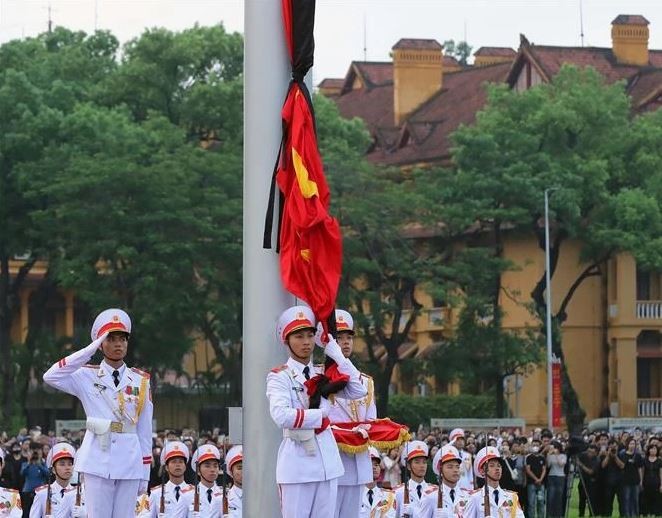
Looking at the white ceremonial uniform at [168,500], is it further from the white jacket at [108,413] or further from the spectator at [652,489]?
the spectator at [652,489]

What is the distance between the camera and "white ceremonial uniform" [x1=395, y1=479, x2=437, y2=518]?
20384 millimetres

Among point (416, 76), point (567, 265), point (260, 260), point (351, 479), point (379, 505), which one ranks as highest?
point (416, 76)

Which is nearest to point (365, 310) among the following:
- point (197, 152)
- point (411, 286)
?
point (411, 286)

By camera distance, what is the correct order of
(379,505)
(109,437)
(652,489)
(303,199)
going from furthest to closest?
(652,489)
(379,505)
(109,437)
(303,199)

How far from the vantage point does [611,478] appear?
34531 millimetres

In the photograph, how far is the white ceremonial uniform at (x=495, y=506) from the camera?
19.4 metres

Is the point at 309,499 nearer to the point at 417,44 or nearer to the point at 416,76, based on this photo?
the point at 417,44

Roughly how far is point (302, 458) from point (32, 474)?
1803cm

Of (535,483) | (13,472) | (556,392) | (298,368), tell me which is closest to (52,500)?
(298,368)

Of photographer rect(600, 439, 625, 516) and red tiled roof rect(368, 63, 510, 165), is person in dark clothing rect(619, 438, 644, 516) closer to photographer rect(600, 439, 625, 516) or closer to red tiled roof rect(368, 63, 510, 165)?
photographer rect(600, 439, 625, 516)

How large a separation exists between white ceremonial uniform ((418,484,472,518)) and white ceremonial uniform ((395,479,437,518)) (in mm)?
44

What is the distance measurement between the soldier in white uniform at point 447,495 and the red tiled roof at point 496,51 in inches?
2849

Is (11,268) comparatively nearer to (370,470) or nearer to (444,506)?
(444,506)

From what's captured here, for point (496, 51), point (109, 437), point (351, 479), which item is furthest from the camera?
point (496, 51)
